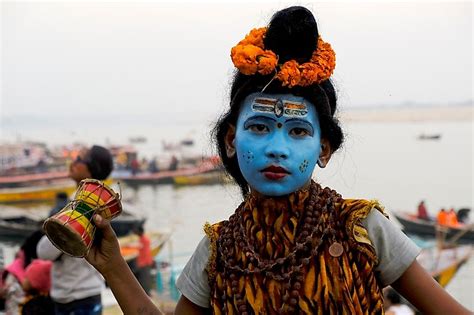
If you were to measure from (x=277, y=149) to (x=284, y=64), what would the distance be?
0.21 m

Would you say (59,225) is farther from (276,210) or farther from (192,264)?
(276,210)

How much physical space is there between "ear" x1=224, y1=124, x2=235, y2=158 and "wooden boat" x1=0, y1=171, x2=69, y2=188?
3000 centimetres

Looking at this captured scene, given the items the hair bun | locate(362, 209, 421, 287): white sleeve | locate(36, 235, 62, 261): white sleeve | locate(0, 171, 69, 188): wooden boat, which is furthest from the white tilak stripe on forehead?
locate(0, 171, 69, 188): wooden boat

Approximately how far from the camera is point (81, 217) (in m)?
1.64

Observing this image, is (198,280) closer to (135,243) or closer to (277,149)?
(277,149)

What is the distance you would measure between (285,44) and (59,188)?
28.6 meters

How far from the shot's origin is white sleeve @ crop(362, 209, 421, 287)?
1.60 m

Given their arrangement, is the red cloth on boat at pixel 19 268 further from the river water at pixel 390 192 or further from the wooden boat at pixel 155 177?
the wooden boat at pixel 155 177

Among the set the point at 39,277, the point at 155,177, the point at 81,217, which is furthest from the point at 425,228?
the point at 155,177

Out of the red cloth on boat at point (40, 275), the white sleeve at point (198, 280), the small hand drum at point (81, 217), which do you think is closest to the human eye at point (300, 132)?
the white sleeve at point (198, 280)

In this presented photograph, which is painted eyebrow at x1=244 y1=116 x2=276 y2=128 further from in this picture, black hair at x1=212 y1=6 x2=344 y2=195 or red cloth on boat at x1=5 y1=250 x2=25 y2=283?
red cloth on boat at x1=5 y1=250 x2=25 y2=283

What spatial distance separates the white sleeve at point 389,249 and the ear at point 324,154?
7.7 inches

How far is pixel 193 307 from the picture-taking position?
1784mm

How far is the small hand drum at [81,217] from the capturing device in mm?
1596
